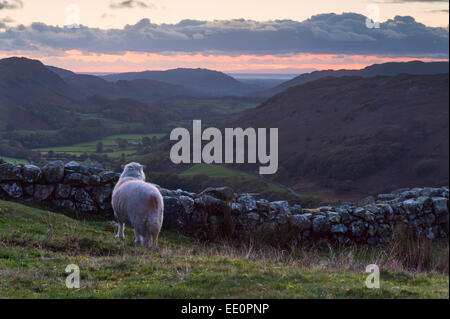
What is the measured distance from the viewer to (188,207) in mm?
14336

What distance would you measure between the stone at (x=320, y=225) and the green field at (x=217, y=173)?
4559 centimetres

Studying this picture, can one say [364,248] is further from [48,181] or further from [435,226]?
[48,181]

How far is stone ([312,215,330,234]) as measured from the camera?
48.4 ft

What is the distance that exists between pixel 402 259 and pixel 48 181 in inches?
464

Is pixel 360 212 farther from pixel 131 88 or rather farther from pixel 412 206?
pixel 131 88

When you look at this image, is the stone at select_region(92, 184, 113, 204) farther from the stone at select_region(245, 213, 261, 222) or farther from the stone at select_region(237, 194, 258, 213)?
the stone at select_region(245, 213, 261, 222)

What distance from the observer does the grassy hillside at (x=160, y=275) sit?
6.14 metres

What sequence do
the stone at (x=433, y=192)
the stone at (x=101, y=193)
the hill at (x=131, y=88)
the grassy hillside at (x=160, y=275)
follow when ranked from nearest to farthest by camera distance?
1. the grassy hillside at (x=160, y=275)
2. the stone at (x=101, y=193)
3. the stone at (x=433, y=192)
4. the hill at (x=131, y=88)

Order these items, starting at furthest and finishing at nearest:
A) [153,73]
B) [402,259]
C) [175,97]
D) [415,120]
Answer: [153,73]
[175,97]
[415,120]
[402,259]

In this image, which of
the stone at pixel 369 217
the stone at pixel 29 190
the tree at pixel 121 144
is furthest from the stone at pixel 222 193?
the tree at pixel 121 144

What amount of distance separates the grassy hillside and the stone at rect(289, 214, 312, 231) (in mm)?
5181

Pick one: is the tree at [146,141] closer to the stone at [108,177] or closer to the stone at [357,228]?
the stone at [108,177]

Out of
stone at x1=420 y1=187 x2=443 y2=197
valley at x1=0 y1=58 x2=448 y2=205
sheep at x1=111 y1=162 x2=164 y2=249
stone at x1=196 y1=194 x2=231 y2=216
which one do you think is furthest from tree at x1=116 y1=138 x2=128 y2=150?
sheep at x1=111 y1=162 x2=164 y2=249

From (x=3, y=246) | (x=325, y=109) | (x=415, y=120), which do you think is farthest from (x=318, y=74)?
(x=3, y=246)
